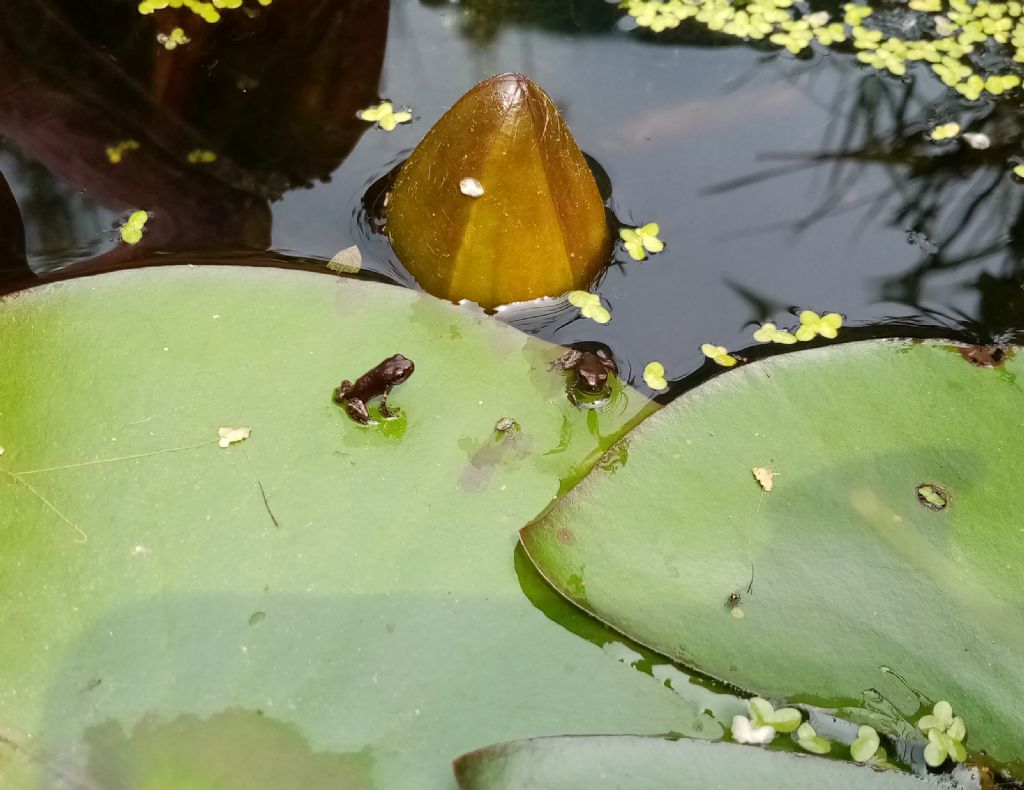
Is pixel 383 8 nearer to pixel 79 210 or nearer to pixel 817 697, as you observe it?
pixel 79 210

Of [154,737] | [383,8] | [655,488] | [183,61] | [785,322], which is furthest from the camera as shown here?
[383,8]

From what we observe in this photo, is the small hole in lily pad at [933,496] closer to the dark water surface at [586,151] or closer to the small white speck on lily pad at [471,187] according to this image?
the dark water surface at [586,151]

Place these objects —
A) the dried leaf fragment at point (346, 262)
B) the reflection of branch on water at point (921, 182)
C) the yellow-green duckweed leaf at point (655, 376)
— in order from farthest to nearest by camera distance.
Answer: the reflection of branch on water at point (921, 182), the dried leaf fragment at point (346, 262), the yellow-green duckweed leaf at point (655, 376)

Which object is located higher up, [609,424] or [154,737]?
[609,424]

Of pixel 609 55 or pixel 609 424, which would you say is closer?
pixel 609 424

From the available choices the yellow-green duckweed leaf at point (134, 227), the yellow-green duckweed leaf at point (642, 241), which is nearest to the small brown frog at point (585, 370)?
the yellow-green duckweed leaf at point (642, 241)

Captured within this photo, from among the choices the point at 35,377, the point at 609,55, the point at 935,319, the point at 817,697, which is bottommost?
the point at 817,697

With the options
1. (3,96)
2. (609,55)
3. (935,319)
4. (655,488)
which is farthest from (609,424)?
(3,96)

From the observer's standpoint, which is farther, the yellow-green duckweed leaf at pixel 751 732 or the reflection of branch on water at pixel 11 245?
the reflection of branch on water at pixel 11 245
